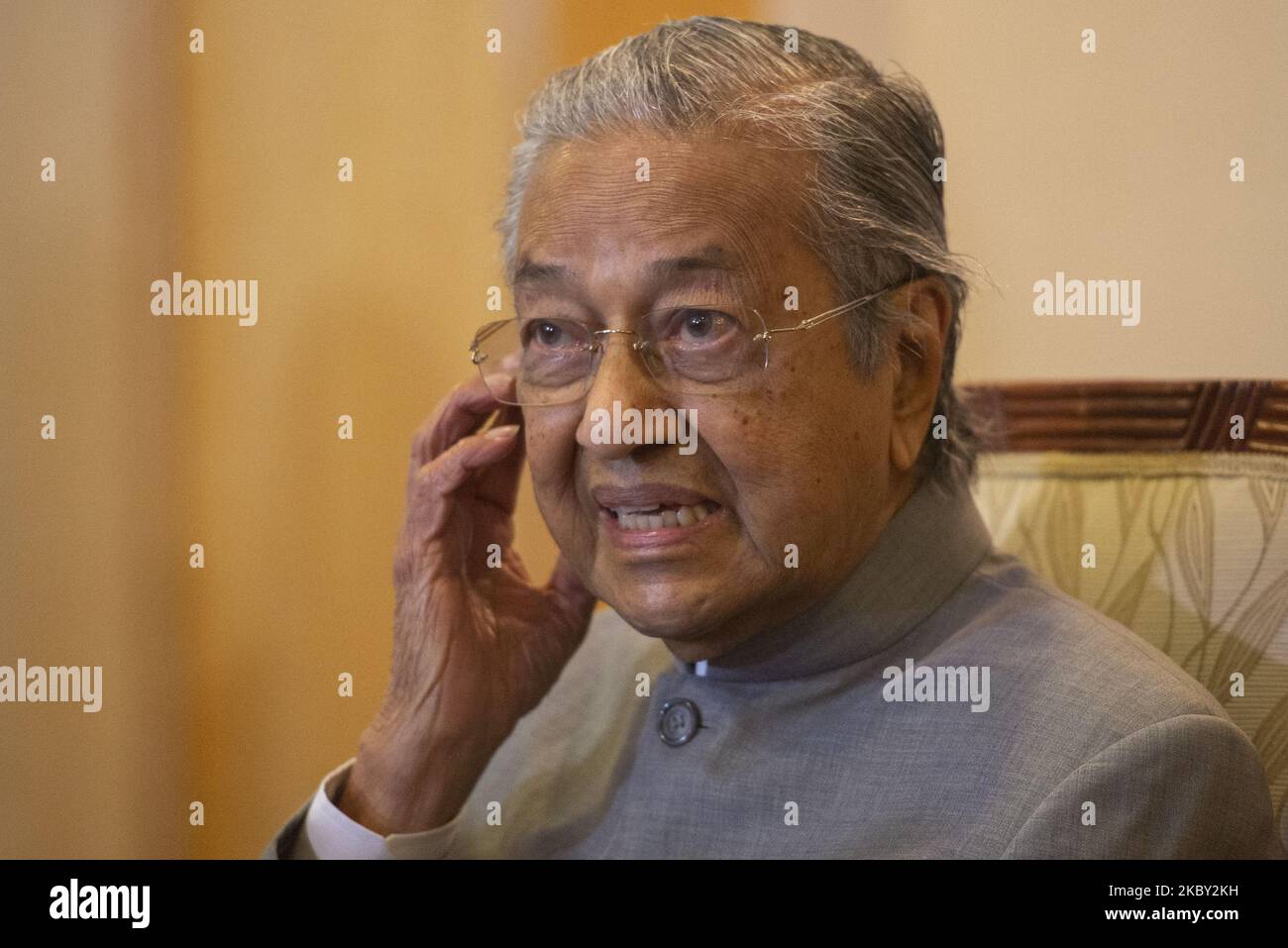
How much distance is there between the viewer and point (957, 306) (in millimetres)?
1412

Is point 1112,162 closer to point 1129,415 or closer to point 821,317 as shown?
point 1129,415

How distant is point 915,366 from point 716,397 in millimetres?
255

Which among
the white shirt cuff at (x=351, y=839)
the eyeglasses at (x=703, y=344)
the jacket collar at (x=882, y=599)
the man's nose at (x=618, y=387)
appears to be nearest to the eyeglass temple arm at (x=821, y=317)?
the eyeglasses at (x=703, y=344)

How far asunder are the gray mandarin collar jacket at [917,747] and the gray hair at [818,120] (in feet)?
0.86

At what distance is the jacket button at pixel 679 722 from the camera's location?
1.38m

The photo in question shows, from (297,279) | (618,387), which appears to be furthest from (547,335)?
(297,279)

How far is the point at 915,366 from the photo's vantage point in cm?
133

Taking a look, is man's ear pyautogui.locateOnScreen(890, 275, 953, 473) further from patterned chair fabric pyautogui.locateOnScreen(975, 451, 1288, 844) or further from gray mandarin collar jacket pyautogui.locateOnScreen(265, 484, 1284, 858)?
patterned chair fabric pyautogui.locateOnScreen(975, 451, 1288, 844)

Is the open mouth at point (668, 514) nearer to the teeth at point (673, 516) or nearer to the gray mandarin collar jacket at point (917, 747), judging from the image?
the teeth at point (673, 516)

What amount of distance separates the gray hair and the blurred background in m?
0.43

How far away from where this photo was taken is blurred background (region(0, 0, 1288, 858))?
1.63 meters

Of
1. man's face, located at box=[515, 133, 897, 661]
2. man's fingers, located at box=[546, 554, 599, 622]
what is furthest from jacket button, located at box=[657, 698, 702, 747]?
man's fingers, located at box=[546, 554, 599, 622]
